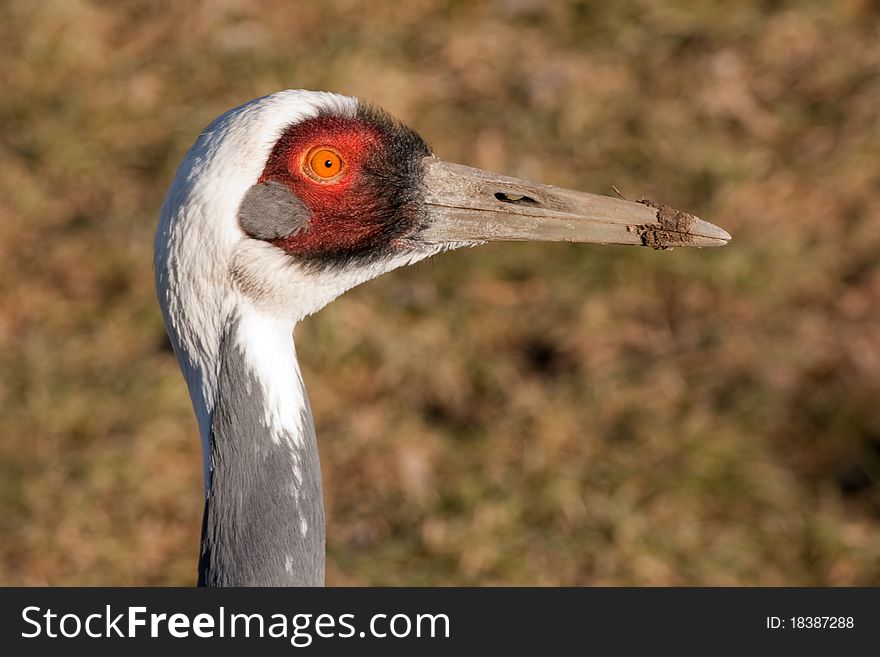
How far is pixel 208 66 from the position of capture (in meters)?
6.80

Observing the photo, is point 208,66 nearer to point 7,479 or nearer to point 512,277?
point 512,277

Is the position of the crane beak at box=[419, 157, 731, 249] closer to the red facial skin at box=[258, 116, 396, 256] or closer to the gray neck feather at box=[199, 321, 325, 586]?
the red facial skin at box=[258, 116, 396, 256]

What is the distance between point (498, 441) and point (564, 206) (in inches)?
91.1

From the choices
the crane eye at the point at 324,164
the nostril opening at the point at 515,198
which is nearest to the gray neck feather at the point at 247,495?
the crane eye at the point at 324,164

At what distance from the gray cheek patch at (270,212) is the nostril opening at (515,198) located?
1.68 ft

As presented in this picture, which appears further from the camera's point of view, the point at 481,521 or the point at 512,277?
the point at 512,277

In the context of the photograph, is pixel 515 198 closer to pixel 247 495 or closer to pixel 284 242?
pixel 284 242

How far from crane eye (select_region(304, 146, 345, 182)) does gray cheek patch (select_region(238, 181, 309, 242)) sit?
0.28 ft

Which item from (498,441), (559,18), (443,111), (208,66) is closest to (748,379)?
(498,441)

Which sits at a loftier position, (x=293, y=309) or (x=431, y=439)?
(x=431, y=439)

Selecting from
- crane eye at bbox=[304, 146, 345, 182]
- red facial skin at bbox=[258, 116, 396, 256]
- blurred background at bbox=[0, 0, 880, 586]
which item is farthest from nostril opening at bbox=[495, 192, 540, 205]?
blurred background at bbox=[0, 0, 880, 586]

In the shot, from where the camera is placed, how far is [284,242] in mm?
2834

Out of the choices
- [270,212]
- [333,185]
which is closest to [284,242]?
[270,212]
